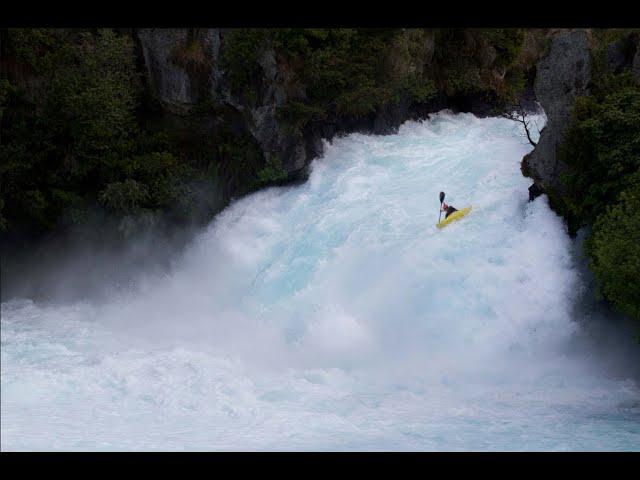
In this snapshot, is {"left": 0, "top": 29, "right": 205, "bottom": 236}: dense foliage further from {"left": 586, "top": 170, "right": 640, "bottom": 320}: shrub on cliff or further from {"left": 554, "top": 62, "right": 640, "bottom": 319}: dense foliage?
{"left": 586, "top": 170, "right": 640, "bottom": 320}: shrub on cliff

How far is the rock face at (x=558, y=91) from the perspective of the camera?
14172 millimetres

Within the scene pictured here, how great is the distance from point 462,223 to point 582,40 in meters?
4.61

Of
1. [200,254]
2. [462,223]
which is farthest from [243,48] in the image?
[462,223]

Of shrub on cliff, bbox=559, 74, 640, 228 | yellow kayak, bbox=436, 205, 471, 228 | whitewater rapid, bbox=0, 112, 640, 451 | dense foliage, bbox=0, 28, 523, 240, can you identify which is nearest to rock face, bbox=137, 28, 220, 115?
dense foliage, bbox=0, 28, 523, 240

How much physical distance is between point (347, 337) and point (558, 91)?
712 cm

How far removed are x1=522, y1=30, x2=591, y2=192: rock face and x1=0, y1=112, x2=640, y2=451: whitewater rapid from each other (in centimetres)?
73

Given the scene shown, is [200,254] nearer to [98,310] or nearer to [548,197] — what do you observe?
[98,310]

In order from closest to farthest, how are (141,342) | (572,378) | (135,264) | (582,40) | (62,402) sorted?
(62,402)
(141,342)
(572,378)
(582,40)
(135,264)

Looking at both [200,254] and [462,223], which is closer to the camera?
[462,223]

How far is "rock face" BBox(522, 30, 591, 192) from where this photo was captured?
14172mm

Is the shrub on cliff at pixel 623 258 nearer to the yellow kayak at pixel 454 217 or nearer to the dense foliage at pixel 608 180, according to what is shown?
the dense foliage at pixel 608 180

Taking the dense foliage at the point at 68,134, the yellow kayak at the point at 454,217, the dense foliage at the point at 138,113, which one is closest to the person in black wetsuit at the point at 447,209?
the yellow kayak at the point at 454,217

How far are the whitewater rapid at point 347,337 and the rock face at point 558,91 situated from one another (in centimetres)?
73

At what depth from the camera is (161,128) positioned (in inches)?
727
